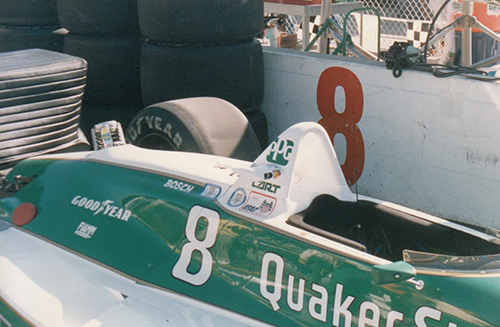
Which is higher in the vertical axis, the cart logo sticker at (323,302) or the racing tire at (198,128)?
the racing tire at (198,128)

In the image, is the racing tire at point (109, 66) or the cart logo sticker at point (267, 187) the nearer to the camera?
the cart logo sticker at point (267, 187)

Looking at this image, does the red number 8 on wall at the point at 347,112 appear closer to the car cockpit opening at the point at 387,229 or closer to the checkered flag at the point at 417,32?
the car cockpit opening at the point at 387,229

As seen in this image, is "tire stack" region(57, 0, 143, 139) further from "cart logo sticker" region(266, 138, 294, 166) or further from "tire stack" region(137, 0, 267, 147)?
"cart logo sticker" region(266, 138, 294, 166)

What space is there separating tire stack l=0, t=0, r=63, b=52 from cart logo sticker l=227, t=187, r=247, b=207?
12.7 ft

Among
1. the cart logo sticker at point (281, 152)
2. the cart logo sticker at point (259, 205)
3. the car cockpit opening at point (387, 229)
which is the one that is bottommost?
the car cockpit opening at point (387, 229)

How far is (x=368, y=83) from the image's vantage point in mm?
4566

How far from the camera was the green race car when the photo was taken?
6.89 feet

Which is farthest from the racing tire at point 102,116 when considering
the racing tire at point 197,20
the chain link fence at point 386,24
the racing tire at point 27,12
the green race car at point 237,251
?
the chain link fence at point 386,24

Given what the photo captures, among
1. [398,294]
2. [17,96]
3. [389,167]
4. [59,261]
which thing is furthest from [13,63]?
[398,294]

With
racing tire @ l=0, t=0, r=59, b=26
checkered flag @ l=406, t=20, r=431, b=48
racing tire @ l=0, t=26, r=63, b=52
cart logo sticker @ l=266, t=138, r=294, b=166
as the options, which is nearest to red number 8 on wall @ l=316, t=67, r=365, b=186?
cart logo sticker @ l=266, t=138, r=294, b=166

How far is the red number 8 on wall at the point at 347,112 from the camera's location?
4664 millimetres

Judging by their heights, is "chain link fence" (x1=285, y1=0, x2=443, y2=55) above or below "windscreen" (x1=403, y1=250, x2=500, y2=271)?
above

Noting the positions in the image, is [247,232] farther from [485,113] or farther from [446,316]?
[485,113]

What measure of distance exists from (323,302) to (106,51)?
3628 millimetres
